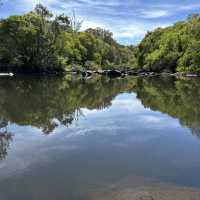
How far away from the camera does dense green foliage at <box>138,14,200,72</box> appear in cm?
6284

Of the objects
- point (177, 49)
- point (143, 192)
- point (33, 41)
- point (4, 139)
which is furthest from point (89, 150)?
point (177, 49)

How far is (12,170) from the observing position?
7.98 meters

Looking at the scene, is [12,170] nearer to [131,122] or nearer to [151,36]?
[131,122]

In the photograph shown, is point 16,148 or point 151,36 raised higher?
point 151,36

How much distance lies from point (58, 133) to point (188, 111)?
808 centimetres

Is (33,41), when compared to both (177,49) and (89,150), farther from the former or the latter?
(89,150)

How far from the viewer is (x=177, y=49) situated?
251 ft

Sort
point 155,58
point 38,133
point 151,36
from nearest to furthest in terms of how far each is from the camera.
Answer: point 38,133 < point 155,58 < point 151,36

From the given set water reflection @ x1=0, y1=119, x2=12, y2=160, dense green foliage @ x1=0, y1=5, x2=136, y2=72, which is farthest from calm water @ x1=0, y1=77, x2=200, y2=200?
dense green foliage @ x1=0, y1=5, x2=136, y2=72

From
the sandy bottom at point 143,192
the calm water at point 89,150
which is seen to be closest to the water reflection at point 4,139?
the calm water at point 89,150

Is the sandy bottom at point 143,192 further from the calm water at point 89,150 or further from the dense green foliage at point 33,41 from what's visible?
the dense green foliage at point 33,41

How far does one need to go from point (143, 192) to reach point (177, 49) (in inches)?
2873

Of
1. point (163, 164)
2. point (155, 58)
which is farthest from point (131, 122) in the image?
point (155, 58)

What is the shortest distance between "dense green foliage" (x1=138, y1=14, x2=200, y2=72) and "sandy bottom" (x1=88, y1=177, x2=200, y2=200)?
5539 centimetres
